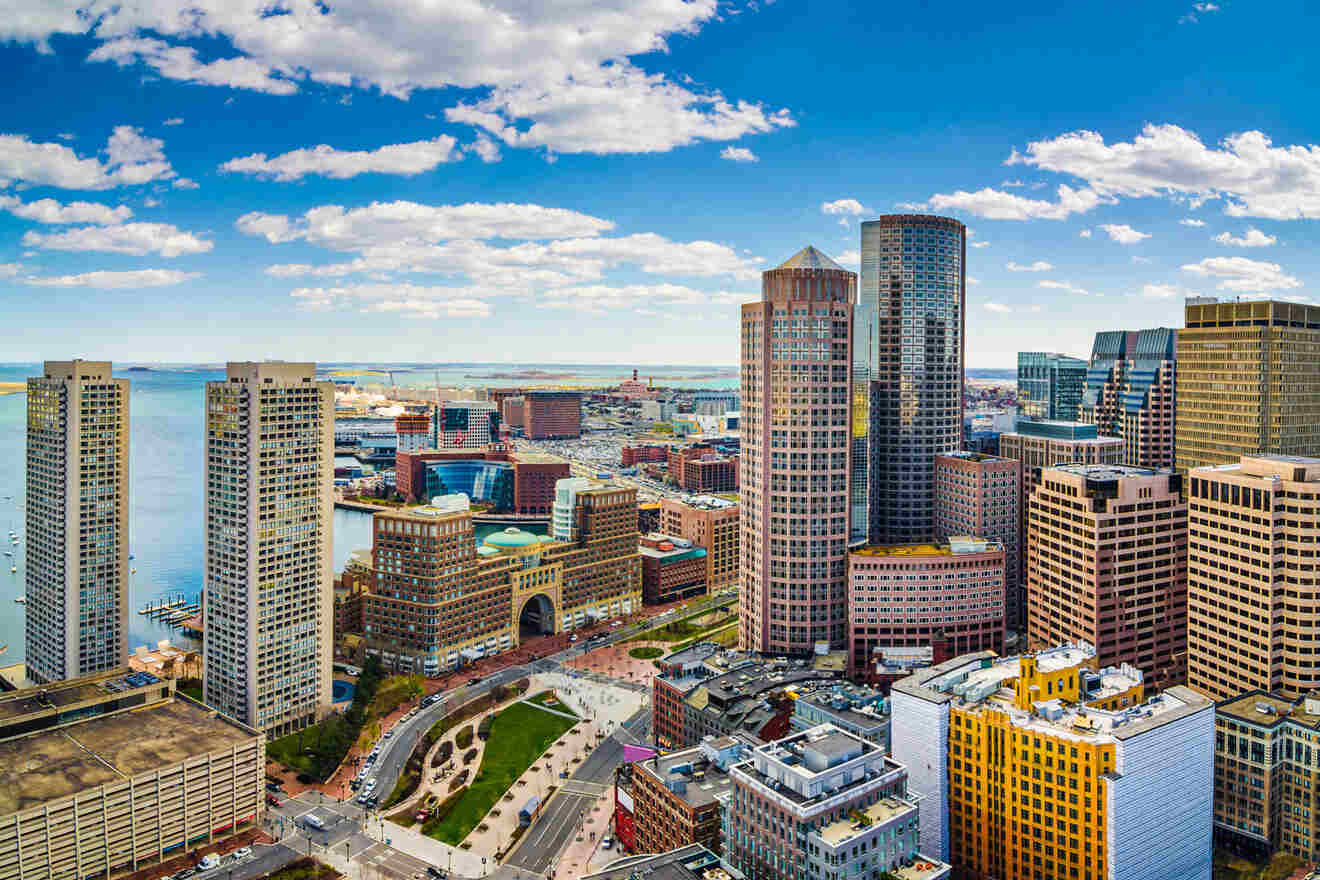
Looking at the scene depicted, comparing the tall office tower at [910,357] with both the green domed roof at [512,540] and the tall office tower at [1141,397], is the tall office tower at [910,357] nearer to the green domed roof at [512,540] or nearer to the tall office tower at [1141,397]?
the tall office tower at [1141,397]

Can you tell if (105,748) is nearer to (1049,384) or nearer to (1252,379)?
(1252,379)

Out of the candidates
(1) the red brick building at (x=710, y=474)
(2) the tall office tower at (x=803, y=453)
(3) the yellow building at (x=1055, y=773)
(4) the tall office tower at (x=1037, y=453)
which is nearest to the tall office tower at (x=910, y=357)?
(4) the tall office tower at (x=1037, y=453)

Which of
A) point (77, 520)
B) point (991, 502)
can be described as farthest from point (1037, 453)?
point (77, 520)

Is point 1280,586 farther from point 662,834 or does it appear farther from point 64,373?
point 64,373

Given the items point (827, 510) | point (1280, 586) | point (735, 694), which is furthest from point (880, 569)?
point (1280, 586)

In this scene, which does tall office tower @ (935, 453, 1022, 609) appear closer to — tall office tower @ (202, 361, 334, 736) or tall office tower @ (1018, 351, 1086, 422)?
tall office tower @ (202, 361, 334, 736)

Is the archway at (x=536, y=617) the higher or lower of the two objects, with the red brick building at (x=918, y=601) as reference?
lower

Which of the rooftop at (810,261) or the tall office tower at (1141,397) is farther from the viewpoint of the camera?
the tall office tower at (1141,397)
